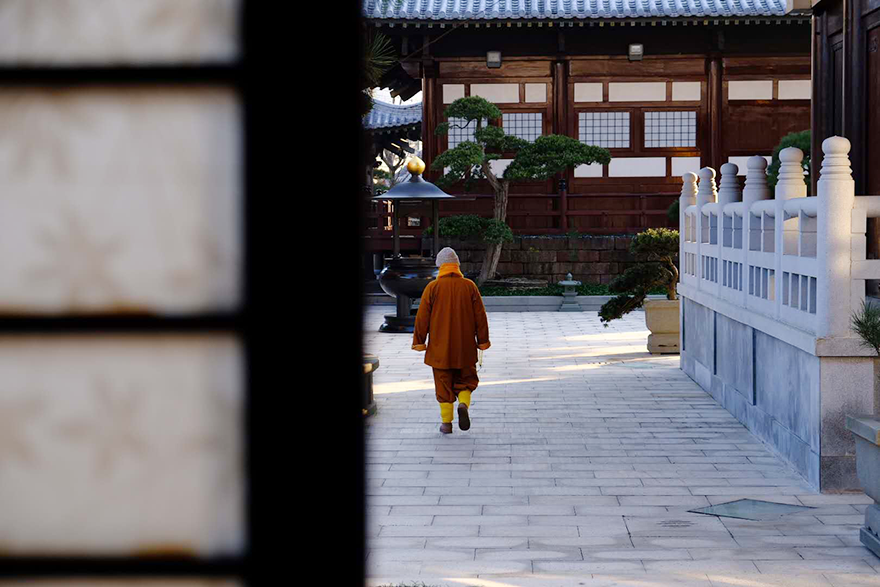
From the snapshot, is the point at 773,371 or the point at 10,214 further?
the point at 773,371

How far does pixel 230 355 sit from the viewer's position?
1357 millimetres

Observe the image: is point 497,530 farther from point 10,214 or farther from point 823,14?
point 823,14

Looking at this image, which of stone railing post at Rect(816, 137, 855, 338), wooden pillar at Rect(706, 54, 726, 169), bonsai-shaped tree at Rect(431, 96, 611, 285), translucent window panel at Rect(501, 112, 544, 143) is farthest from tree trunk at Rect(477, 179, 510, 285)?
stone railing post at Rect(816, 137, 855, 338)

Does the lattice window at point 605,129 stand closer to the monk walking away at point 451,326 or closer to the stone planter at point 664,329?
the stone planter at point 664,329

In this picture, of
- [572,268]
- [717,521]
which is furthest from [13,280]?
[572,268]

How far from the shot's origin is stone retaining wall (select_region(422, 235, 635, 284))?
71.0 ft

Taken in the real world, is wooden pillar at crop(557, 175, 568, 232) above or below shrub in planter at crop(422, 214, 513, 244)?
above

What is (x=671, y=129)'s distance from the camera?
2216 centimetres

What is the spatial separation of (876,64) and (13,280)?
916 centimetres

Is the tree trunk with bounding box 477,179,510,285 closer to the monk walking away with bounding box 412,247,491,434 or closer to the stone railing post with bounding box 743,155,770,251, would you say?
the stone railing post with bounding box 743,155,770,251

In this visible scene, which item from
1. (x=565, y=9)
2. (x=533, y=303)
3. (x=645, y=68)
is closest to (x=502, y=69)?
(x=565, y=9)

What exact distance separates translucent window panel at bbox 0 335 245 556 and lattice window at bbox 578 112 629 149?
21.2 metres

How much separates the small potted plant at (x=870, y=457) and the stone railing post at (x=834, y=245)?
55cm

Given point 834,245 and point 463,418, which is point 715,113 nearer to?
point 463,418
